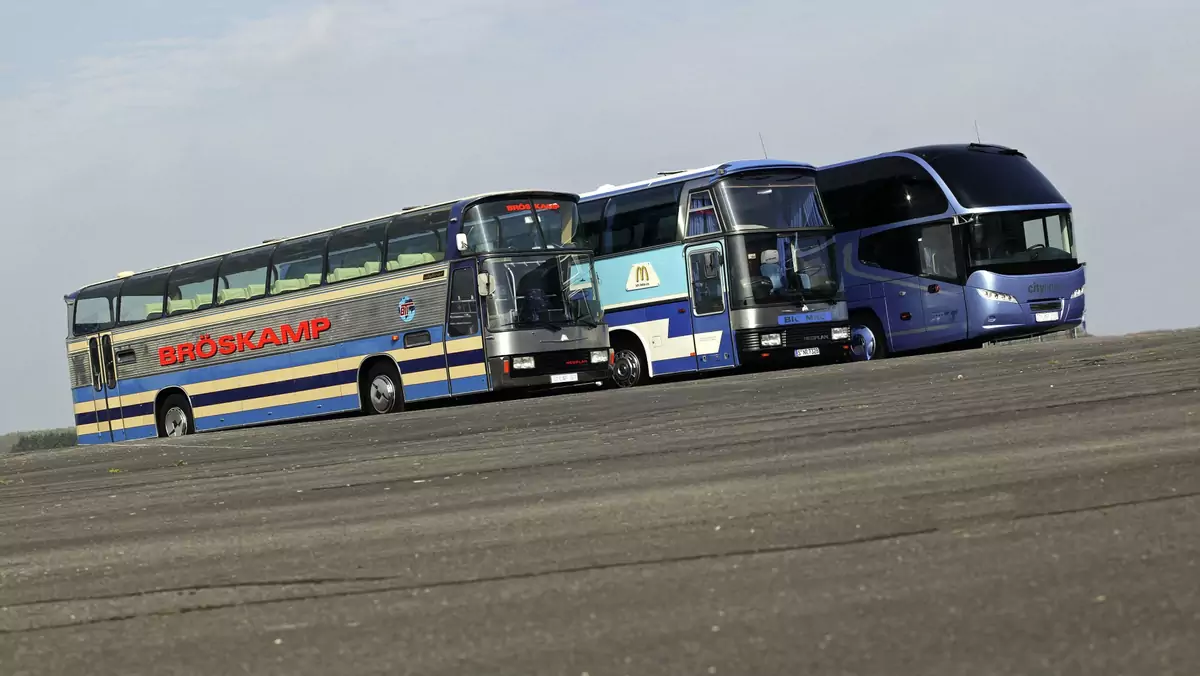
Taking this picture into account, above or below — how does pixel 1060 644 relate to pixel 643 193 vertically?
below

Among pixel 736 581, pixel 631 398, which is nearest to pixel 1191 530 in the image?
pixel 736 581

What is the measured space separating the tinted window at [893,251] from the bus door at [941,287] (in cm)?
19

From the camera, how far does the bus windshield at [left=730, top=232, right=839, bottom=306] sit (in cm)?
2661

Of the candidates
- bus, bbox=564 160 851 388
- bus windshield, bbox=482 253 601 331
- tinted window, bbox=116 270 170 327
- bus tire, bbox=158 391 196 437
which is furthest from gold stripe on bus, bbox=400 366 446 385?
tinted window, bbox=116 270 170 327

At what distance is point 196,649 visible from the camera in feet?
17.5

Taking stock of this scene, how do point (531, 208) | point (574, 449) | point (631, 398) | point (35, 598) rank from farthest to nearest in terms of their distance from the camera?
point (531, 208)
point (631, 398)
point (574, 449)
point (35, 598)

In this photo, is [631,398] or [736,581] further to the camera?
[631,398]

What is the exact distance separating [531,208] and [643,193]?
2861mm

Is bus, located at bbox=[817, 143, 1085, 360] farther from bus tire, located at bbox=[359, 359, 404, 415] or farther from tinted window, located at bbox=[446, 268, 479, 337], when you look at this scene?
bus tire, located at bbox=[359, 359, 404, 415]

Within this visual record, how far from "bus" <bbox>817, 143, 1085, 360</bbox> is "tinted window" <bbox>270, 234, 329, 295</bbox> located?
32.8 feet

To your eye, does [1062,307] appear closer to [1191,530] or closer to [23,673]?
[1191,530]

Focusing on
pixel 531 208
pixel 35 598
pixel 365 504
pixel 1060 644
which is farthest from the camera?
pixel 531 208

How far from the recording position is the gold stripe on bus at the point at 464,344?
82.3ft

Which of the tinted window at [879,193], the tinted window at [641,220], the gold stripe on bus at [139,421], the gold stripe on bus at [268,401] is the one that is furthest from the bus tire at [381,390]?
the tinted window at [879,193]
